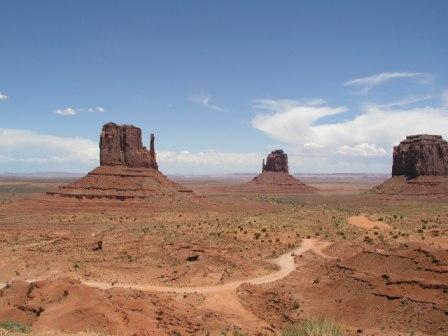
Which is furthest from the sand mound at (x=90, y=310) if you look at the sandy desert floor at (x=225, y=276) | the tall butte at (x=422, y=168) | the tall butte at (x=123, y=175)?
the tall butte at (x=422, y=168)

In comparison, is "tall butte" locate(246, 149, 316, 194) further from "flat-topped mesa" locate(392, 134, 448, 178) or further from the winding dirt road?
the winding dirt road

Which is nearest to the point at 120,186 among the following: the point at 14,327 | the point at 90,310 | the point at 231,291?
the point at 231,291

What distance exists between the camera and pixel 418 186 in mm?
100938

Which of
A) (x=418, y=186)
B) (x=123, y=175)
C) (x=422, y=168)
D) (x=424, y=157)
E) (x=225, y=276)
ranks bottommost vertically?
(x=225, y=276)

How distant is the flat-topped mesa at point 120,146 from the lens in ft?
274

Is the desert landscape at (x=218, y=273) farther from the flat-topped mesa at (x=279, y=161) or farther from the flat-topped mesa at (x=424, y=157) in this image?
the flat-topped mesa at (x=279, y=161)

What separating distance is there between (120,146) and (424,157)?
6683 centimetres

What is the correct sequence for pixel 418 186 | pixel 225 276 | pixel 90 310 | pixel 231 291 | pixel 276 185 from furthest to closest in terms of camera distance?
pixel 276 185 < pixel 418 186 < pixel 225 276 < pixel 231 291 < pixel 90 310

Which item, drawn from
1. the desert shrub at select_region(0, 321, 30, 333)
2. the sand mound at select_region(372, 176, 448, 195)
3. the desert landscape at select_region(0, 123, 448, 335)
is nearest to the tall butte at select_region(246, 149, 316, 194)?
the sand mound at select_region(372, 176, 448, 195)

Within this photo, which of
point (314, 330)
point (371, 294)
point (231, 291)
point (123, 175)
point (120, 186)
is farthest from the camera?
point (123, 175)

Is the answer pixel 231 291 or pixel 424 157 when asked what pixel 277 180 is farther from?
pixel 231 291

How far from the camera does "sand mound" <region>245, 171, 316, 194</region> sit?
14762 centimetres

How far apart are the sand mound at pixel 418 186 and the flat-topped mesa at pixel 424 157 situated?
5.19 ft

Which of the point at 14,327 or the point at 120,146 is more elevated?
the point at 120,146
